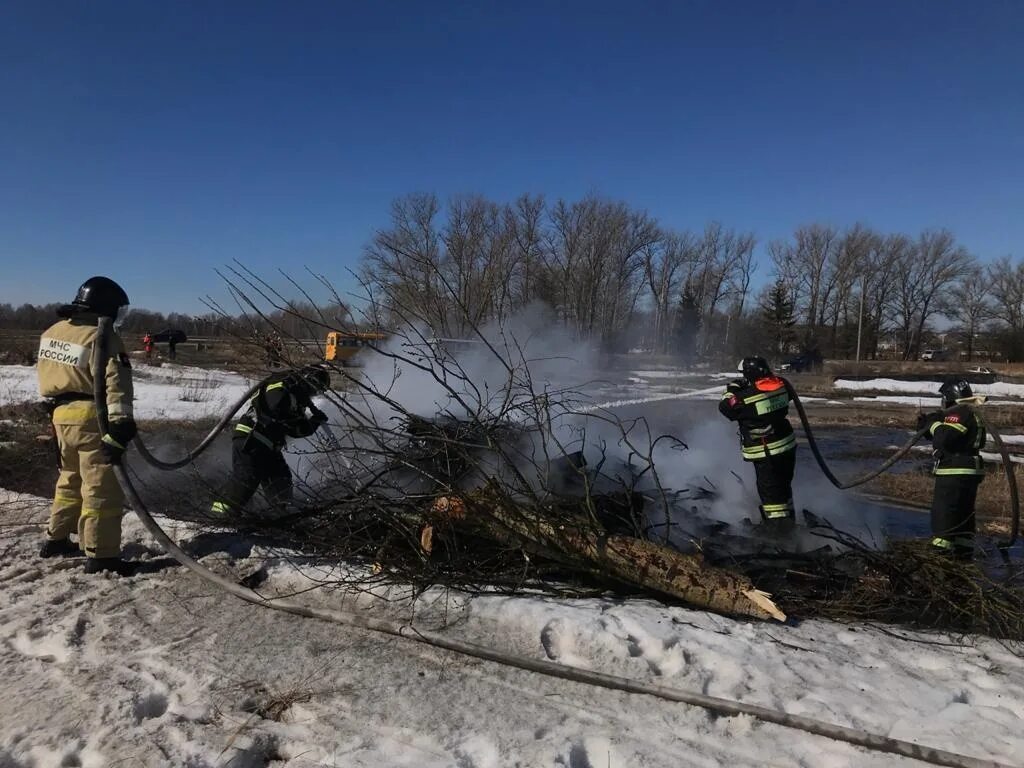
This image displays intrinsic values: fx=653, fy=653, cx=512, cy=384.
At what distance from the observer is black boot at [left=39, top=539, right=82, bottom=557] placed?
4.07 m

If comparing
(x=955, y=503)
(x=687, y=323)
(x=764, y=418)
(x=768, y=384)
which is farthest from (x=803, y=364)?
(x=955, y=503)

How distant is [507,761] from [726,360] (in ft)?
148

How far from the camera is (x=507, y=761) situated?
230 centimetres

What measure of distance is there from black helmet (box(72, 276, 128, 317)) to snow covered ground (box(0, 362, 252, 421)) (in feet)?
26.2

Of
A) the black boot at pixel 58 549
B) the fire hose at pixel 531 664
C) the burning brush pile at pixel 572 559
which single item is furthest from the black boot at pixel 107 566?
the burning brush pile at pixel 572 559

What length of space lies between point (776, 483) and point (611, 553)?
2.72 metres

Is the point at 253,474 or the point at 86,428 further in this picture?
the point at 253,474

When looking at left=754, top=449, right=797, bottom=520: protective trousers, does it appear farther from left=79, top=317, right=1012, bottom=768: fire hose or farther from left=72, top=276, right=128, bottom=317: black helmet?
left=72, top=276, right=128, bottom=317: black helmet

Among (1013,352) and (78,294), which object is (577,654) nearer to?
(78,294)

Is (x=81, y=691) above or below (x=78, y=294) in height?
below

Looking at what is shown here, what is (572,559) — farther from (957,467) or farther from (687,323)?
(687,323)

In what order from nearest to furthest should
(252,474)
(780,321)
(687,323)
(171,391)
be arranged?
(252,474) → (171,391) → (780,321) → (687,323)

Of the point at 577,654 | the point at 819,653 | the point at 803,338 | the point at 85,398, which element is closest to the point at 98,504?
the point at 85,398

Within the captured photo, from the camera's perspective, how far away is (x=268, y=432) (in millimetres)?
5059
